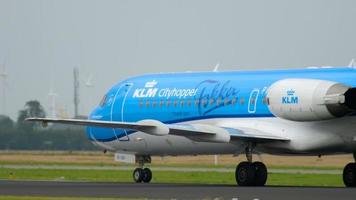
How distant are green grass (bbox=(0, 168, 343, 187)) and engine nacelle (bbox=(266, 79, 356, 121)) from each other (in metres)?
7.79

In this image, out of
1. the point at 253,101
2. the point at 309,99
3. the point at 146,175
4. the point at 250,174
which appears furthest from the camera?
the point at 146,175

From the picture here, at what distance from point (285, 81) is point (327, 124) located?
7.16ft

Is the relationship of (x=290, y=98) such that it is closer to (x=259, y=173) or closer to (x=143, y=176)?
(x=259, y=173)

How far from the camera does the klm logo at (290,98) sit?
140 ft

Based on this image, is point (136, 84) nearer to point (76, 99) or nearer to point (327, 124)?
point (327, 124)

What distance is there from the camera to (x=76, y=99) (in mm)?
139125

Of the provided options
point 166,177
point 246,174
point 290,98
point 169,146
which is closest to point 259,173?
point 246,174

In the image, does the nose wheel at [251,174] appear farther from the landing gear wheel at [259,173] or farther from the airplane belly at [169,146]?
the airplane belly at [169,146]

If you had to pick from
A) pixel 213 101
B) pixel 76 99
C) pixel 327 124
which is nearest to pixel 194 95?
pixel 213 101

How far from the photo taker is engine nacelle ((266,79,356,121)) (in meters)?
41.4

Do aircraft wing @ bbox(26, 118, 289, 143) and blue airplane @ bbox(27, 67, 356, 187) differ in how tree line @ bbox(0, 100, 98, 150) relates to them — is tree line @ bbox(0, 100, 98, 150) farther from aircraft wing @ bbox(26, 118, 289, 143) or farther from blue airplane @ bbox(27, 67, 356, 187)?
aircraft wing @ bbox(26, 118, 289, 143)

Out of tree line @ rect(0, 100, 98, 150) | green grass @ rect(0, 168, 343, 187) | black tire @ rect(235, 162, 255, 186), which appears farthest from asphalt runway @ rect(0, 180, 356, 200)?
tree line @ rect(0, 100, 98, 150)

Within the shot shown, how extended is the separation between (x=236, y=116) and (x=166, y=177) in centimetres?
1279

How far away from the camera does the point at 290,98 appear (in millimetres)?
42750
